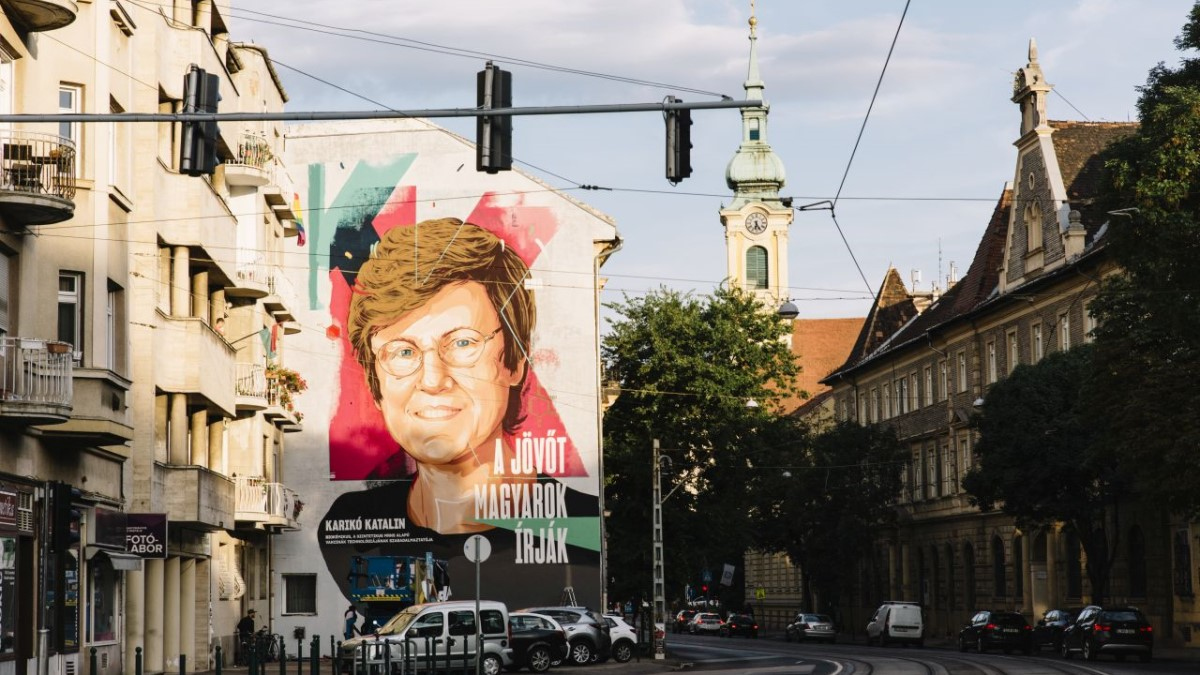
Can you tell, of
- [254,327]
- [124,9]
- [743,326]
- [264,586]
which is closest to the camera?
[124,9]

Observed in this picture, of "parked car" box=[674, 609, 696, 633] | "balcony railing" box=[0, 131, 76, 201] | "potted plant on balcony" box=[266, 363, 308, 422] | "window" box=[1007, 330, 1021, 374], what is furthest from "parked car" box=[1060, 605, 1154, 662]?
"parked car" box=[674, 609, 696, 633]

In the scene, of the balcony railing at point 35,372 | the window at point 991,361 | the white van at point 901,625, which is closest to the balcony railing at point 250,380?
the balcony railing at point 35,372

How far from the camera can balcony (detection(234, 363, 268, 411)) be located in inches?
1550

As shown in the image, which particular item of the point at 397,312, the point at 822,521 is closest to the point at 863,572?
the point at 822,521

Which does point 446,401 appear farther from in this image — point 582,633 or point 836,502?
point 836,502

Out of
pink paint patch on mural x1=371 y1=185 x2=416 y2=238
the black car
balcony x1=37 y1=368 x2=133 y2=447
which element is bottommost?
the black car

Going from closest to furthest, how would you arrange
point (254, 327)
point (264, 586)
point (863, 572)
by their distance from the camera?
point (254, 327) → point (264, 586) → point (863, 572)

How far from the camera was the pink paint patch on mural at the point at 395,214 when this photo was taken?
52.0m

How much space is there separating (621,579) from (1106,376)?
16.4 meters

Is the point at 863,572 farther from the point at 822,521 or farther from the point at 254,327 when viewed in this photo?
the point at 254,327

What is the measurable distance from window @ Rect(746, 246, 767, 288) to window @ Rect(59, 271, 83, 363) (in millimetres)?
101016

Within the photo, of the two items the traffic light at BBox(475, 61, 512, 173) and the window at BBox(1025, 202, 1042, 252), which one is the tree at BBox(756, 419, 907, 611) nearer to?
the window at BBox(1025, 202, 1042, 252)

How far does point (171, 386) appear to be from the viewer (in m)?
31.7

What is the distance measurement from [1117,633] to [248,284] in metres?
21.7
